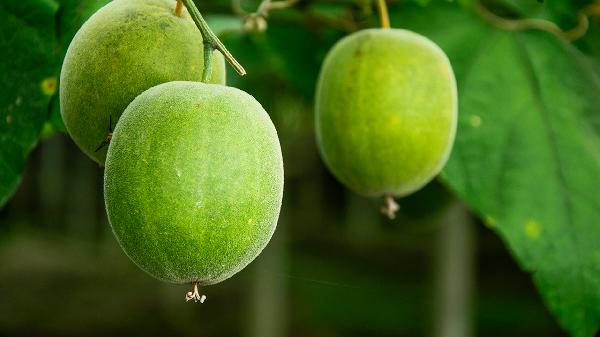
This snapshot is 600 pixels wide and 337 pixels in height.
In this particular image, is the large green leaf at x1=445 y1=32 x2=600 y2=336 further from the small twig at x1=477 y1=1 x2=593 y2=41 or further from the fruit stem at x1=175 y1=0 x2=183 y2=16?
the fruit stem at x1=175 y1=0 x2=183 y2=16

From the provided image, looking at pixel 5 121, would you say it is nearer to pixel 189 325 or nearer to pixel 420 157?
pixel 420 157

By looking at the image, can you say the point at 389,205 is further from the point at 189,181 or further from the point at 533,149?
the point at 189,181

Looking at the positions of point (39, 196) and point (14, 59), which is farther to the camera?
point (39, 196)

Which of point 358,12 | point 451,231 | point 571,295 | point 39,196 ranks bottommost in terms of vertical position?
point 39,196

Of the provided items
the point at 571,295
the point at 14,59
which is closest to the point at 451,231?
the point at 571,295

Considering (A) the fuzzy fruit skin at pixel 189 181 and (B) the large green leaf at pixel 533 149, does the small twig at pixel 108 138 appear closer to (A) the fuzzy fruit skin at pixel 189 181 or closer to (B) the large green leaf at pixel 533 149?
(A) the fuzzy fruit skin at pixel 189 181

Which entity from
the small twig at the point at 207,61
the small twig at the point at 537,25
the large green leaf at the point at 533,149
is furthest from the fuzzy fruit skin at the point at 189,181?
the small twig at the point at 537,25
